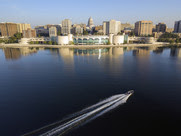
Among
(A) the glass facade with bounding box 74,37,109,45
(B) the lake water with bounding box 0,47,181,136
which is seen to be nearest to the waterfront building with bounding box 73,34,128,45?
(A) the glass facade with bounding box 74,37,109,45

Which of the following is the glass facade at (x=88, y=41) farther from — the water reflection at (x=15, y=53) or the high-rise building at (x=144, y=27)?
the high-rise building at (x=144, y=27)

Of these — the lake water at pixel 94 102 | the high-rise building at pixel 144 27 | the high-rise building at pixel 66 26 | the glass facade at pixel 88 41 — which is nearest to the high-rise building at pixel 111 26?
the high-rise building at pixel 144 27

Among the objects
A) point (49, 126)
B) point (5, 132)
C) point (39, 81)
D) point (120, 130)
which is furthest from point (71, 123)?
point (39, 81)

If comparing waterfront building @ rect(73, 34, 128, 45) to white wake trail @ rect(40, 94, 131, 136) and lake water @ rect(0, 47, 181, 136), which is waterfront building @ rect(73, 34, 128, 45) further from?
white wake trail @ rect(40, 94, 131, 136)

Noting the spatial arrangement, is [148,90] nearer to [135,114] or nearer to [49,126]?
[135,114]

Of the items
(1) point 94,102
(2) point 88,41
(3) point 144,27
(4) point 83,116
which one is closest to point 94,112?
(4) point 83,116

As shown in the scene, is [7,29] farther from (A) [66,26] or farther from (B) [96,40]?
(B) [96,40]

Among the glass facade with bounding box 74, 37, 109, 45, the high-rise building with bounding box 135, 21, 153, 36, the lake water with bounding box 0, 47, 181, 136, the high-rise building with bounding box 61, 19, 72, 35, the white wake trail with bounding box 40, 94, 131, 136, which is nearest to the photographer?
the white wake trail with bounding box 40, 94, 131, 136
